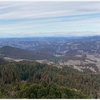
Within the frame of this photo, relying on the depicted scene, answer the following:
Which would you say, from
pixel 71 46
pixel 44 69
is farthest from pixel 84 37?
pixel 44 69

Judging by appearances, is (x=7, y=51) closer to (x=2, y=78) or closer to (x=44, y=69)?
(x=44, y=69)

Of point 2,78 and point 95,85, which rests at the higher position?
point 2,78

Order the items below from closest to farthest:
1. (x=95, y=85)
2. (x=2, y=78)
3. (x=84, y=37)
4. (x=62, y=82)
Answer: (x=2, y=78), (x=62, y=82), (x=95, y=85), (x=84, y=37)

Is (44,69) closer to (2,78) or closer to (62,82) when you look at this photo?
(62,82)

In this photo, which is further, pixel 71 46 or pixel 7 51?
pixel 71 46

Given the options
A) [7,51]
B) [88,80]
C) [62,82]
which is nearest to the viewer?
[62,82]

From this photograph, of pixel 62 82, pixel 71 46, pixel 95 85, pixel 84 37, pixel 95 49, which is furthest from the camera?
pixel 84 37

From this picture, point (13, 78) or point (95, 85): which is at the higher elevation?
point (13, 78)

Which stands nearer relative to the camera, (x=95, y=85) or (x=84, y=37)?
(x=95, y=85)

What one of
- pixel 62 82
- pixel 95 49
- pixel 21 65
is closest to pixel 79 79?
pixel 62 82
